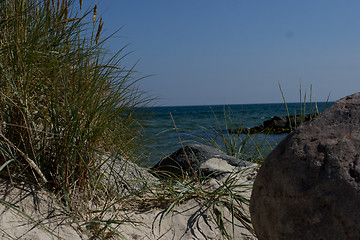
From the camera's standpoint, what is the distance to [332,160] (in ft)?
5.42

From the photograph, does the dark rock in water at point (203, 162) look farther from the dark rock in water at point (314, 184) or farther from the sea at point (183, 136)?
the dark rock in water at point (314, 184)

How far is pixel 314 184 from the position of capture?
165 centimetres

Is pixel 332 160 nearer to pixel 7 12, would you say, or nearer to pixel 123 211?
pixel 123 211

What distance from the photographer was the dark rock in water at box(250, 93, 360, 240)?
1.58 metres

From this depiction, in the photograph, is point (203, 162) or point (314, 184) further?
point (203, 162)

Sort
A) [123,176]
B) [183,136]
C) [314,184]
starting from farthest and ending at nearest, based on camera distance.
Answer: [183,136]
[123,176]
[314,184]

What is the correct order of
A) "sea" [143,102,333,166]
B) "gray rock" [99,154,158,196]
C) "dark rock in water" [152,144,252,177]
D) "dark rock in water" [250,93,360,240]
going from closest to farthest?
"dark rock in water" [250,93,360,240], "gray rock" [99,154,158,196], "sea" [143,102,333,166], "dark rock in water" [152,144,252,177]

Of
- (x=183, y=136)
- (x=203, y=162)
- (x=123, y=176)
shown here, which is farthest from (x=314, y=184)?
(x=183, y=136)

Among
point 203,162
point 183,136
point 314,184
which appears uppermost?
point 314,184

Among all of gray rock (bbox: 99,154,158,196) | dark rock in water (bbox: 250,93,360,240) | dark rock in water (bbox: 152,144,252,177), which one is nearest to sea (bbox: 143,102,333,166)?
dark rock in water (bbox: 152,144,252,177)

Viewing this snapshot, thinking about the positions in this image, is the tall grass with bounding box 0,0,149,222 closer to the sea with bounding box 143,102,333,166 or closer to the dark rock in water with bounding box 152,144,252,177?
the sea with bounding box 143,102,333,166

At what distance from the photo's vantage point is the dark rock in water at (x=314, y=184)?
1585mm

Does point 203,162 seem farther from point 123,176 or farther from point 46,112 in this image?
point 46,112

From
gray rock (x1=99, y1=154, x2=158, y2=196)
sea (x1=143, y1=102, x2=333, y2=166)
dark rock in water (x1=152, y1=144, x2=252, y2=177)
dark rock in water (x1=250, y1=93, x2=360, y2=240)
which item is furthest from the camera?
dark rock in water (x1=152, y1=144, x2=252, y2=177)
